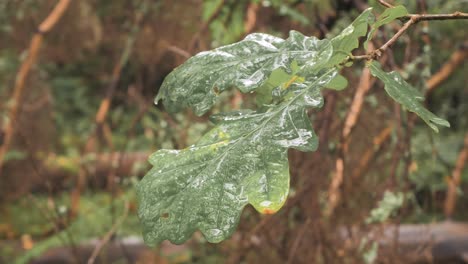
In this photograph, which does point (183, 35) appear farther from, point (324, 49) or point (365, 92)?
point (324, 49)

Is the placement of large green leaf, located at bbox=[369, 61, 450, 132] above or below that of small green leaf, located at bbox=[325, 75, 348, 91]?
above

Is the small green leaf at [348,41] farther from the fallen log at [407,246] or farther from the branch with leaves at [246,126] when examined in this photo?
the fallen log at [407,246]

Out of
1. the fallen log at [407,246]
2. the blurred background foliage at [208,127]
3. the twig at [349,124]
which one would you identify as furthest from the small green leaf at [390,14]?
the fallen log at [407,246]

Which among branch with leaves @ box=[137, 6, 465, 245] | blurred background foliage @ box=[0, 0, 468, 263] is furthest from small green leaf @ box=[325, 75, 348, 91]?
blurred background foliage @ box=[0, 0, 468, 263]

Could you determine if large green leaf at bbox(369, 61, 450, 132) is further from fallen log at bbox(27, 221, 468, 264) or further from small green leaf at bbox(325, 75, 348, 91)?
fallen log at bbox(27, 221, 468, 264)

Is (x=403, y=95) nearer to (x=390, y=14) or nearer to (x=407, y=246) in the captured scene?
(x=390, y=14)

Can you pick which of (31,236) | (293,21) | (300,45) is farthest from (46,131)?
(300,45)

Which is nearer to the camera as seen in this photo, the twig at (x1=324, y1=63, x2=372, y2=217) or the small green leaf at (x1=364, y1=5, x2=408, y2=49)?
the small green leaf at (x1=364, y1=5, x2=408, y2=49)
